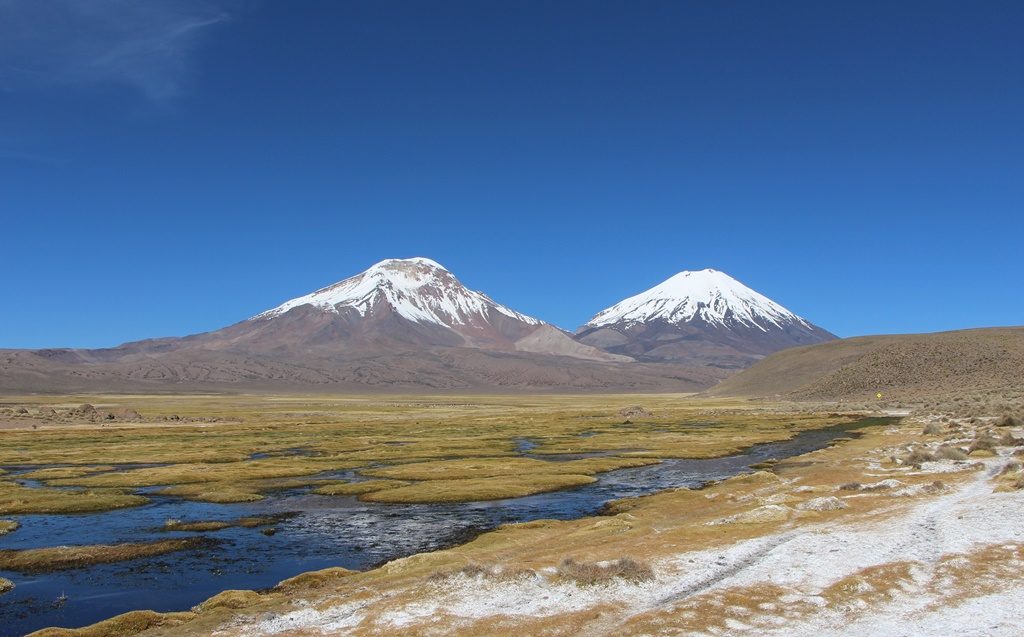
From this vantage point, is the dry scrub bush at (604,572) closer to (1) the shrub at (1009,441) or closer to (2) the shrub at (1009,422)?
(1) the shrub at (1009,441)

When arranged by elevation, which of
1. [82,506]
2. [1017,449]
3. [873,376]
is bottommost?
[82,506]

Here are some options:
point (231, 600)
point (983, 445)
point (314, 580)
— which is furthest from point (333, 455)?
point (983, 445)

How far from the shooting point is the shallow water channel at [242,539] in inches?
863

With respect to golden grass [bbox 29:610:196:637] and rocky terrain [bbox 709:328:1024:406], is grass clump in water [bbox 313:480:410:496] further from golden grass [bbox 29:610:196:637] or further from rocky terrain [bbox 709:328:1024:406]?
rocky terrain [bbox 709:328:1024:406]

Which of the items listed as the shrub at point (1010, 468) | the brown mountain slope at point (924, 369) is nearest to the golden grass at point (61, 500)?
the shrub at point (1010, 468)

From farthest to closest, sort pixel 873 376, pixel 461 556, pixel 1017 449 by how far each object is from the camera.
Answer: pixel 873 376 → pixel 1017 449 → pixel 461 556

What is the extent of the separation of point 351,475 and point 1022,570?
133 feet

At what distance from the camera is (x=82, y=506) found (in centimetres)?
3841

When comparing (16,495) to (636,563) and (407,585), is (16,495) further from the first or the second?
(636,563)

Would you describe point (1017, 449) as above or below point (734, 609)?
above

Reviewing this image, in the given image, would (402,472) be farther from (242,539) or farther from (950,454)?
(950,454)

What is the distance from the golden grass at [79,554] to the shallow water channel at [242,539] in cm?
77

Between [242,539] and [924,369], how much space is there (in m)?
155

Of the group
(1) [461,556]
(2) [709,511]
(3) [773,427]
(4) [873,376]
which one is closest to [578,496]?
(2) [709,511]
